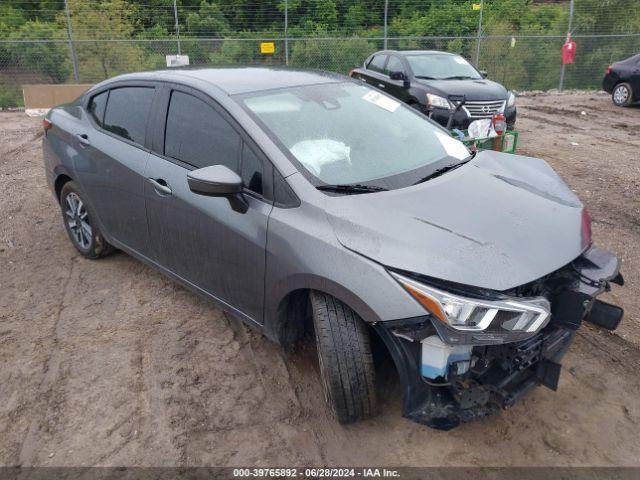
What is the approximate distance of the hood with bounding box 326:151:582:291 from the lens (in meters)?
2.33

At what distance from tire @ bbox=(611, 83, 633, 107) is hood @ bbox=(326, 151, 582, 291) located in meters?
12.7

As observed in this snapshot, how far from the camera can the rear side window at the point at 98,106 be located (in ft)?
13.7

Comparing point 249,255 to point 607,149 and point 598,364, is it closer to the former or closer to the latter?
point 598,364

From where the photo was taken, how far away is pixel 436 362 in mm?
2336

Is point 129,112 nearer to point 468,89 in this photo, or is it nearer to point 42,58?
point 468,89

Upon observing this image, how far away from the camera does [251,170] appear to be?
9.57 ft

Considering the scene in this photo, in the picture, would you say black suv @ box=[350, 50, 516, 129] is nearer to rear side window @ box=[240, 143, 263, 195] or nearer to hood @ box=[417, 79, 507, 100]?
hood @ box=[417, 79, 507, 100]

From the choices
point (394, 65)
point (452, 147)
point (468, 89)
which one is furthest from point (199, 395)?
point (394, 65)

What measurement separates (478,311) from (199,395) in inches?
63.7

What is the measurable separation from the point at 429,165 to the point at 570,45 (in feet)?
55.3

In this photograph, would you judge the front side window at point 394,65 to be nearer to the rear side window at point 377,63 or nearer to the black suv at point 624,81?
the rear side window at point 377,63

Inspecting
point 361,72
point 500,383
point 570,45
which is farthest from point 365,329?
point 570,45

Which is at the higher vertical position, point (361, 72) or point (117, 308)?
point (361, 72)

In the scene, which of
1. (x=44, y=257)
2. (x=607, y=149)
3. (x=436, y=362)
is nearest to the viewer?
(x=436, y=362)
